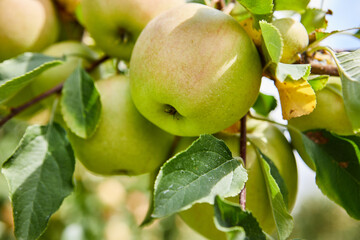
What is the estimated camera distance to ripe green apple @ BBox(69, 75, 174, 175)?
2.84 feet

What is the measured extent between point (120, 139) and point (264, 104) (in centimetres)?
35

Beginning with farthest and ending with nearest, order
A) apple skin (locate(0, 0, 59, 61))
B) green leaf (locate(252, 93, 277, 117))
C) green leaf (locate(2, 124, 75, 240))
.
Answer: apple skin (locate(0, 0, 59, 61)), green leaf (locate(252, 93, 277, 117)), green leaf (locate(2, 124, 75, 240))

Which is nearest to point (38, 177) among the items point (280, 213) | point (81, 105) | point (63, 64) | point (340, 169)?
point (81, 105)

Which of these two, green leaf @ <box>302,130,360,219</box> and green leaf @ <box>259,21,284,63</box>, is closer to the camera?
green leaf @ <box>259,21,284,63</box>

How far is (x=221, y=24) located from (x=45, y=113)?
977 millimetres

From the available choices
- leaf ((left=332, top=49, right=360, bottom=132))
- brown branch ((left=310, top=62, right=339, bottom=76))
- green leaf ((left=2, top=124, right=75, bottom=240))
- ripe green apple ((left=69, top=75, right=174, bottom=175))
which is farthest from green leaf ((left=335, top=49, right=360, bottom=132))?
green leaf ((left=2, top=124, right=75, bottom=240))

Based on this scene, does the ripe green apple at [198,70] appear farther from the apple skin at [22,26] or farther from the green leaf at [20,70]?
the apple skin at [22,26]

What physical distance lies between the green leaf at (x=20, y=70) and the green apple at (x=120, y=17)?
0.14 metres

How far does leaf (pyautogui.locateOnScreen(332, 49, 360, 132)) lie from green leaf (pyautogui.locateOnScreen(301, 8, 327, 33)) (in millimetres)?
122

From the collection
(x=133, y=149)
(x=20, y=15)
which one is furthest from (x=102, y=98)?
(x=20, y=15)

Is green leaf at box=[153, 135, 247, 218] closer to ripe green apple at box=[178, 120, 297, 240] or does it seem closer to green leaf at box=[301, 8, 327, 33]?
ripe green apple at box=[178, 120, 297, 240]

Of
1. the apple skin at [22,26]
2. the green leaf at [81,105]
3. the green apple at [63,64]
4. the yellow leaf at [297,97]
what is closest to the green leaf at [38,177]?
the green leaf at [81,105]

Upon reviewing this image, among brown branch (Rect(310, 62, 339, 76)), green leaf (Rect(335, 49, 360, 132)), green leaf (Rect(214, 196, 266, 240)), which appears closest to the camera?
green leaf (Rect(214, 196, 266, 240))

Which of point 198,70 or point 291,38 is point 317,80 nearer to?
point 291,38
